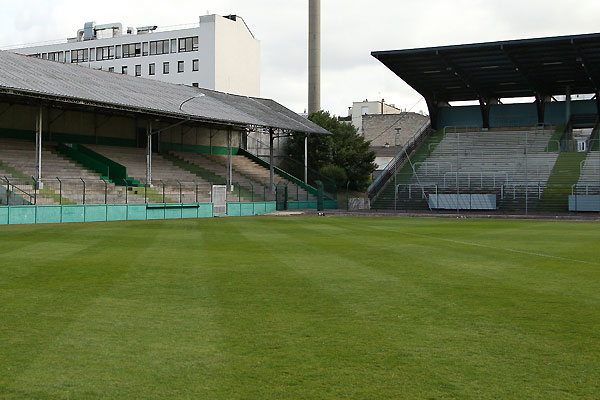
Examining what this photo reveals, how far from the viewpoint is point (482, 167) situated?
177 feet

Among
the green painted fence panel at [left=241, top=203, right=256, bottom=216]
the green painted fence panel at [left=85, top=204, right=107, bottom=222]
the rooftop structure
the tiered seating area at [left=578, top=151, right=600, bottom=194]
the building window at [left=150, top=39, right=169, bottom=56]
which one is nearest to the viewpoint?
the green painted fence panel at [left=85, top=204, right=107, bottom=222]

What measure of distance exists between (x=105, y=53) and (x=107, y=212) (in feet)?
222

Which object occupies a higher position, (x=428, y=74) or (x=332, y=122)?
(x=428, y=74)

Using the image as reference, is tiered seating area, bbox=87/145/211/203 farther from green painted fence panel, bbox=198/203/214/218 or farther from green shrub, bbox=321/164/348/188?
green shrub, bbox=321/164/348/188

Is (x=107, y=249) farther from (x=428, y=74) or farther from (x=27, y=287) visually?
(x=428, y=74)

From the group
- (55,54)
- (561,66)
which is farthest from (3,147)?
(55,54)

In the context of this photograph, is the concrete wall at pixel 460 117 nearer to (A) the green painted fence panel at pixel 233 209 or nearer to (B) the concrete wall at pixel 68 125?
(A) the green painted fence panel at pixel 233 209

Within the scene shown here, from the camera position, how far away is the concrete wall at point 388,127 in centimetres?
8650

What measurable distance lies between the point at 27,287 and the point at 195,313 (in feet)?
12.1

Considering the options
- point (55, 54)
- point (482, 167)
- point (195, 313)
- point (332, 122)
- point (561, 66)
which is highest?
point (55, 54)

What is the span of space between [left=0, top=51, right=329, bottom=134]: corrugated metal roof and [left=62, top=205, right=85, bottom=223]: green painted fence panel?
5621 mm

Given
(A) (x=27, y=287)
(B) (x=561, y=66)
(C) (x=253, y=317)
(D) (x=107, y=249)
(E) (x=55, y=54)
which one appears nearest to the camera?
(C) (x=253, y=317)

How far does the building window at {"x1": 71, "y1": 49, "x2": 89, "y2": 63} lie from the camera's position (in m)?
98.8

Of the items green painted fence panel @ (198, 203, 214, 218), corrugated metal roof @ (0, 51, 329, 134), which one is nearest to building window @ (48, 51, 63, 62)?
corrugated metal roof @ (0, 51, 329, 134)
